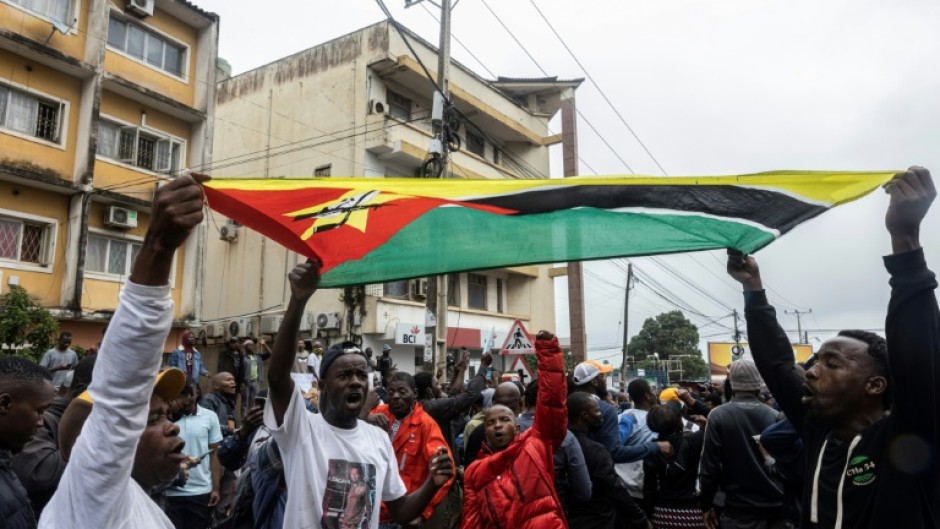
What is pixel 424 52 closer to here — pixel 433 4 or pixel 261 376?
pixel 433 4

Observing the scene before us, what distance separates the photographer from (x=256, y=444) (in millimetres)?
3812

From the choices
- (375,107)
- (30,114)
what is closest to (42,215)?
(30,114)

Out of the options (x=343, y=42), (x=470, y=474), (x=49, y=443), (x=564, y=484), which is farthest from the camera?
(x=343, y=42)

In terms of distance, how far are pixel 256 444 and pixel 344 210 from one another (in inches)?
58.3

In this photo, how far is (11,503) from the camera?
2.71 metres

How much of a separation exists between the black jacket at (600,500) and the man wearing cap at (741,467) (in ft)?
2.36

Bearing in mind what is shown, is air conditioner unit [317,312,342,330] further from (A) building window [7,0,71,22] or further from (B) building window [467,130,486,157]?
(A) building window [7,0,71,22]

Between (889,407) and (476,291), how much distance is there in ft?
79.2

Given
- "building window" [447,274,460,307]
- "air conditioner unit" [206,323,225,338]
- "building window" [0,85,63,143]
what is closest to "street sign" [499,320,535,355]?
"building window" [0,85,63,143]

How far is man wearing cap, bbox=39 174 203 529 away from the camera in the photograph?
5.12ft

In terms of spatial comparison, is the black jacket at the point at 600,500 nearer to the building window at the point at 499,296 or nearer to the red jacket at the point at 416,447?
the red jacket at the point at 416,447

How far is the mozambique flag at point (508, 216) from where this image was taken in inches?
121

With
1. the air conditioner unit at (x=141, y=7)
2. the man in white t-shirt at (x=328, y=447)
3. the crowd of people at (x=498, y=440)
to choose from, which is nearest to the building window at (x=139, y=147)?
the air conditioner unit at (x=141, y=7)

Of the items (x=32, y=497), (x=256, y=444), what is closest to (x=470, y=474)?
(x=256, y=444)
